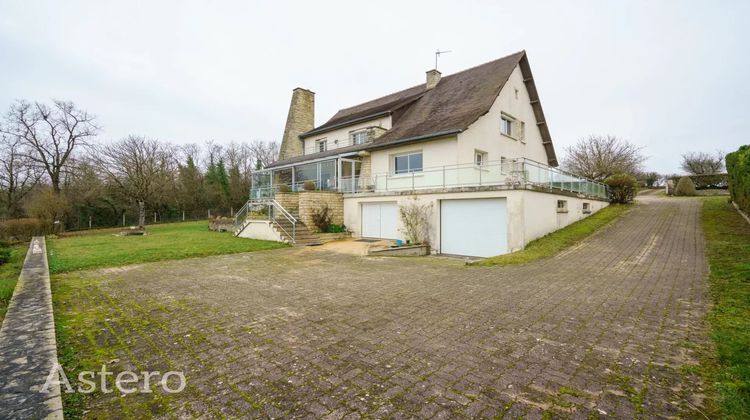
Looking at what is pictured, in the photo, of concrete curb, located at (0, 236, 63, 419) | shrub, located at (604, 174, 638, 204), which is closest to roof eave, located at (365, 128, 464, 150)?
concrete curb, located at (0, 236, 63, 419)

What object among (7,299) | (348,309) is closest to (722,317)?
(348,309)

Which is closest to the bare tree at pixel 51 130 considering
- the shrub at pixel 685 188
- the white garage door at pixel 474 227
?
the white garage door at pixel 474 227

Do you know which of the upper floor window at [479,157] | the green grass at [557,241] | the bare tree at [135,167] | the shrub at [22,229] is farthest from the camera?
the bare tree at [135,167]

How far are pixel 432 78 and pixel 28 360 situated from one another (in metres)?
23.6

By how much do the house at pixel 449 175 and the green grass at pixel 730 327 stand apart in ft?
17.2

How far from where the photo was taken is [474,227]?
1325 centimetres

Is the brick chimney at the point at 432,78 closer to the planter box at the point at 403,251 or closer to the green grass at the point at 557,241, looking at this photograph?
the green grass at the point at 557,241

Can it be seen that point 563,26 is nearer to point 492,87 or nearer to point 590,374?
point 492,87

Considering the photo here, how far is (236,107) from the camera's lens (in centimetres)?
6072

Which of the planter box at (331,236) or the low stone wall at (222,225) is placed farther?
the low stone wall at (222,225)

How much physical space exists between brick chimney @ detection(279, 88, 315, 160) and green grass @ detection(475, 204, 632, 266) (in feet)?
66.1

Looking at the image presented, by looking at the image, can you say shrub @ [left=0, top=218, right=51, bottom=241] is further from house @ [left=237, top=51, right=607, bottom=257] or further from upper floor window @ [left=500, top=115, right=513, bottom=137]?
upper floor window @ [left=500, top=115, right=513, bottom=137]

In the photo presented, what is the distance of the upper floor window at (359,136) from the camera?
2166 centimetres

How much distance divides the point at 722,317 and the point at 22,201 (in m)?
48.8
